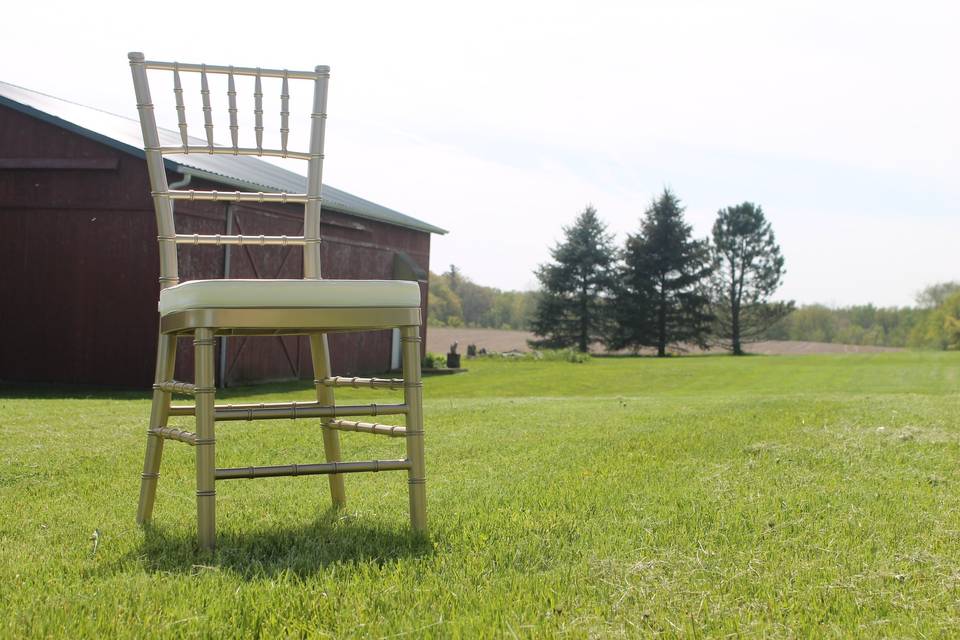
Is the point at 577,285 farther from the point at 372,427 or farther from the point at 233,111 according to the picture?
the point at 372,427

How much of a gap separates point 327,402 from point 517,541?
2.87 ft

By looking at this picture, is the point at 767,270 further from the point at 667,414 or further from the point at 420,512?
the point at 420,512

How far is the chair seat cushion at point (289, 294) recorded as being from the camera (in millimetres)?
2455

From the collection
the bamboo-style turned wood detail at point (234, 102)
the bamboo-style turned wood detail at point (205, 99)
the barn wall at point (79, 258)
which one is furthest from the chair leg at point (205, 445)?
the barn wall at point (79, 258)

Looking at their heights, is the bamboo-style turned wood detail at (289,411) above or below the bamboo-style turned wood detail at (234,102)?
below

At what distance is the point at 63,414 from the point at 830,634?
6.33 m

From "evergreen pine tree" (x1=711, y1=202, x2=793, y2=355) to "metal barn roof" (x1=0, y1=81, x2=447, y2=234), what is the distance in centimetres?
2694

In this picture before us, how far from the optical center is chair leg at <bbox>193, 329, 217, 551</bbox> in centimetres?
243

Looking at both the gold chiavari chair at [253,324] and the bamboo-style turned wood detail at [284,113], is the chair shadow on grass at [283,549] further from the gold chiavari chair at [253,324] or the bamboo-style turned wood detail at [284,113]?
the bamboo-style turned wood detail at [284,113]

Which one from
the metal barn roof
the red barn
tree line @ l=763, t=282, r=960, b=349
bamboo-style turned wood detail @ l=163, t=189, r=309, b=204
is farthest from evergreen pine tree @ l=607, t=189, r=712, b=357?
bamboo-style turned wood detail @ l=163, t=189, r=309, b=204

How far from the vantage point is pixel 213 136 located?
3.12 m

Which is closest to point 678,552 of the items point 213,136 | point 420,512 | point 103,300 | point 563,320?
point 420,512

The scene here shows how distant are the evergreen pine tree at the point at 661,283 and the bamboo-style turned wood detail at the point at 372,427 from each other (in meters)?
36.2

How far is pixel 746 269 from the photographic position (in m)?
43.4
